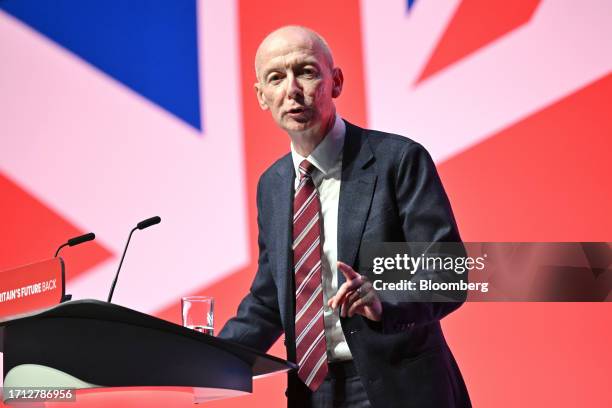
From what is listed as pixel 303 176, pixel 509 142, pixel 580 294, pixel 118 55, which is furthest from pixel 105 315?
pixel 118 55

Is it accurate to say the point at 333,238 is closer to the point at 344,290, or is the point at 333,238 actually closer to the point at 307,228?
the point at 307,228

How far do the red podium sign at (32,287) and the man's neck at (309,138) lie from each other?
30.8 inches

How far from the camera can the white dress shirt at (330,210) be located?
2129 mm

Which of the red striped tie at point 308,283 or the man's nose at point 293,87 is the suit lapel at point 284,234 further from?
the man's nose at point 293,87

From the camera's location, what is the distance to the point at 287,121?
2.26m

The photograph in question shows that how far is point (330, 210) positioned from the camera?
7.30ft

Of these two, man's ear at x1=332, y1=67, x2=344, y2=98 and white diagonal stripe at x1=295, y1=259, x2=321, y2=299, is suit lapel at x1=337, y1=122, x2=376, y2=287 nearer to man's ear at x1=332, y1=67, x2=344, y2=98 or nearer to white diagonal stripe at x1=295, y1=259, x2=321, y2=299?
white diagonal stripe at x1=295, y1=259, x2=321, y2=299

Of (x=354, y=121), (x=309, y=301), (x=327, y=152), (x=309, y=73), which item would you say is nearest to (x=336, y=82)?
(x=309, y=73)

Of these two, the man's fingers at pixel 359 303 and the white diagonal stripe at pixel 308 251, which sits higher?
the white diagonal stripe at pixel 308 251

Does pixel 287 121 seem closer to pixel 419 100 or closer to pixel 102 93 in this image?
pixel 419 100

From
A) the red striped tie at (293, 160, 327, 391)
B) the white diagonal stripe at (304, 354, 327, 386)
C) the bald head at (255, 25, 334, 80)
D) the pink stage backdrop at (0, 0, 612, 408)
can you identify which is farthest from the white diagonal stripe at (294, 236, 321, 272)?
the pink stage backdrop at (0, 0, 612, 408)

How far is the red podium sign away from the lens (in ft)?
5.69

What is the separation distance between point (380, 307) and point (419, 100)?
5.45ft

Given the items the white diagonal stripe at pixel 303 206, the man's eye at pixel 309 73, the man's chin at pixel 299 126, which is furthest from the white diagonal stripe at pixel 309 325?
the man's eye at pixel 309 73
